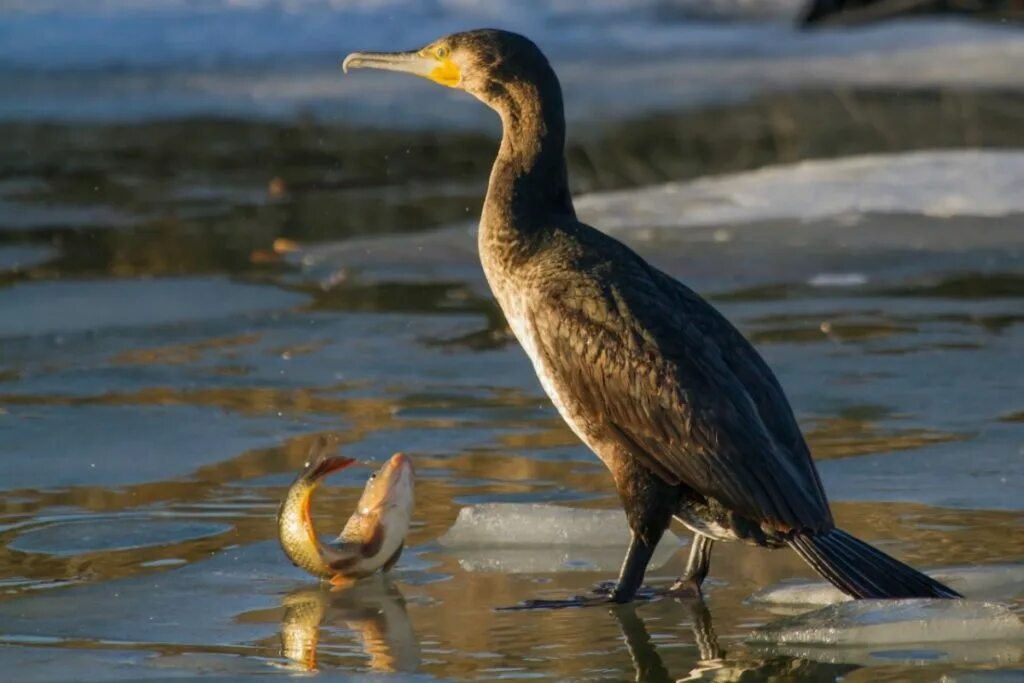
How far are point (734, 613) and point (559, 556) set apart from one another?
709 mm

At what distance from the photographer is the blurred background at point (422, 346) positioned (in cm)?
463

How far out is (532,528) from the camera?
209 inches

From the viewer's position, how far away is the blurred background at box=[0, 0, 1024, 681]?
4633 mm

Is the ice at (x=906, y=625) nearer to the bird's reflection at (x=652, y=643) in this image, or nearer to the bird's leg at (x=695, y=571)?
the bird's reflection at (x=652, y=643)

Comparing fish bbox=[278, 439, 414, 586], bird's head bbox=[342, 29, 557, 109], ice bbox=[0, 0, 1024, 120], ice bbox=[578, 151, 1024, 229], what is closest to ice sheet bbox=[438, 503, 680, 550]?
fish bbox=[278, 439, 414, 586]

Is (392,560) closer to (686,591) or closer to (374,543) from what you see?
(374,543)

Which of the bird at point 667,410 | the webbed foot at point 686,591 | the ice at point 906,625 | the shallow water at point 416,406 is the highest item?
the bird at point 667,410

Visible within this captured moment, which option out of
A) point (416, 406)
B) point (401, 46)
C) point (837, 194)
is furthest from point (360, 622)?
point (401, 46)

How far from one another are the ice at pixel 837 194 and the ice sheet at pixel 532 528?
5.27 metres

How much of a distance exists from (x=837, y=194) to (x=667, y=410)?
674cm

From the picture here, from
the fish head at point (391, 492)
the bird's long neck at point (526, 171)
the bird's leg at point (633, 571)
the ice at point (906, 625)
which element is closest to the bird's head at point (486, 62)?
the bird's long neck at point (526, 171)

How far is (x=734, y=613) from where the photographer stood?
4.69m

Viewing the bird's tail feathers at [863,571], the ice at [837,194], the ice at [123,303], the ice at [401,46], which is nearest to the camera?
the bird's tail feathers at [863,571]

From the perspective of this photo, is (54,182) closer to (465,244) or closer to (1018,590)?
(465,244)
